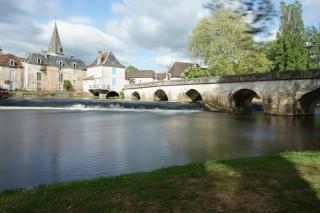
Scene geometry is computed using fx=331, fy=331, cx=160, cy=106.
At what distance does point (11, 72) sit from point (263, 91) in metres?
41.7

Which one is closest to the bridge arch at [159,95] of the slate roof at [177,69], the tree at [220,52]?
the tree at [220,52]

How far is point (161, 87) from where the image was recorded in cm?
3966

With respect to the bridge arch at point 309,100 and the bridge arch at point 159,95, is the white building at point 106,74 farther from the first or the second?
the bridge arch at point 309,100

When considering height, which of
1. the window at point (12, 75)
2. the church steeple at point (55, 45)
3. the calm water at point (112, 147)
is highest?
the church steeple at point (55, 45)

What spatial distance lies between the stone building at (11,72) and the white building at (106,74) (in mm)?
11058

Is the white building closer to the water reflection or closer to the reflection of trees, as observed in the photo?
the water reflection

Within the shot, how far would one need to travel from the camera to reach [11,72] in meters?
51.9

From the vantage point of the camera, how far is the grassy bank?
3.75 metres

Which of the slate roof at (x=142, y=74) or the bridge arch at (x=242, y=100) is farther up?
the slate roof at (x=142, y=74)

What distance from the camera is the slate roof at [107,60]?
56.0 m

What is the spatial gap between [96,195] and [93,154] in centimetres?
487

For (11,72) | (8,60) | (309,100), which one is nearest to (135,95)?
(11,72)

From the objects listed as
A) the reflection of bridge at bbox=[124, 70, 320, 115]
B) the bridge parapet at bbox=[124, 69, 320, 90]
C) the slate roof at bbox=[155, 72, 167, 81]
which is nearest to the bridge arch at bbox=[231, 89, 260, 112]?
the reflection of bridge at bbox=[124, 70, 320, 115]

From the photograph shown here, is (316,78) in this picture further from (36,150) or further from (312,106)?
(36,150)
